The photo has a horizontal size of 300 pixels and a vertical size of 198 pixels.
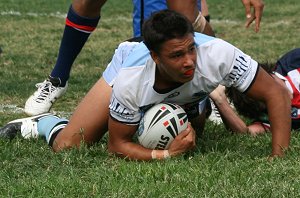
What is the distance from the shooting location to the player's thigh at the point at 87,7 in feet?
20.2

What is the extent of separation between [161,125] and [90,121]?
2.10 feet

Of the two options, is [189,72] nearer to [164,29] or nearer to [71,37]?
[164,29]

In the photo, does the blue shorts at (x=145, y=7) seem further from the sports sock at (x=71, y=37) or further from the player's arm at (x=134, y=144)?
the player's arm at (x=134, y=144)

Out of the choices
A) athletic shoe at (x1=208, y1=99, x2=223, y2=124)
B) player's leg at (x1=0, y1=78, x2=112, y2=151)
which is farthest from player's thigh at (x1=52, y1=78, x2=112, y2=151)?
athletic shoe at (x1=208, y1=99, x2=223, y2=124)

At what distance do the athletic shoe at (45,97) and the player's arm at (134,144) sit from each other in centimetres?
Answer: 146

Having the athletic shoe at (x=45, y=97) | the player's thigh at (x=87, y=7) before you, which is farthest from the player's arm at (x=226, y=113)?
the athletic shoe at (x=45, y=97)

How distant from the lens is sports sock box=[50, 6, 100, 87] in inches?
248

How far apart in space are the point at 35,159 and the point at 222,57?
1.28 m

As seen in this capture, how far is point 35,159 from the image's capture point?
5.16 meters

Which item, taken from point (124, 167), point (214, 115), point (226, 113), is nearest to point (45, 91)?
point (214, 115)

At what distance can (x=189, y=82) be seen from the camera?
492 centimetres

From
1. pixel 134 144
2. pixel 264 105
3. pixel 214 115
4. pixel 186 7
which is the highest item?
pixel 186 7

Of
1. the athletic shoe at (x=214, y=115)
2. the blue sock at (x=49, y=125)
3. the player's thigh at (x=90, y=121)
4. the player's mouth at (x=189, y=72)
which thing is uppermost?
the player's mouth at (x=189, y=72)

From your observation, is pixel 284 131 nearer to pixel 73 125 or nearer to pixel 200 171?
pixel 200 171
